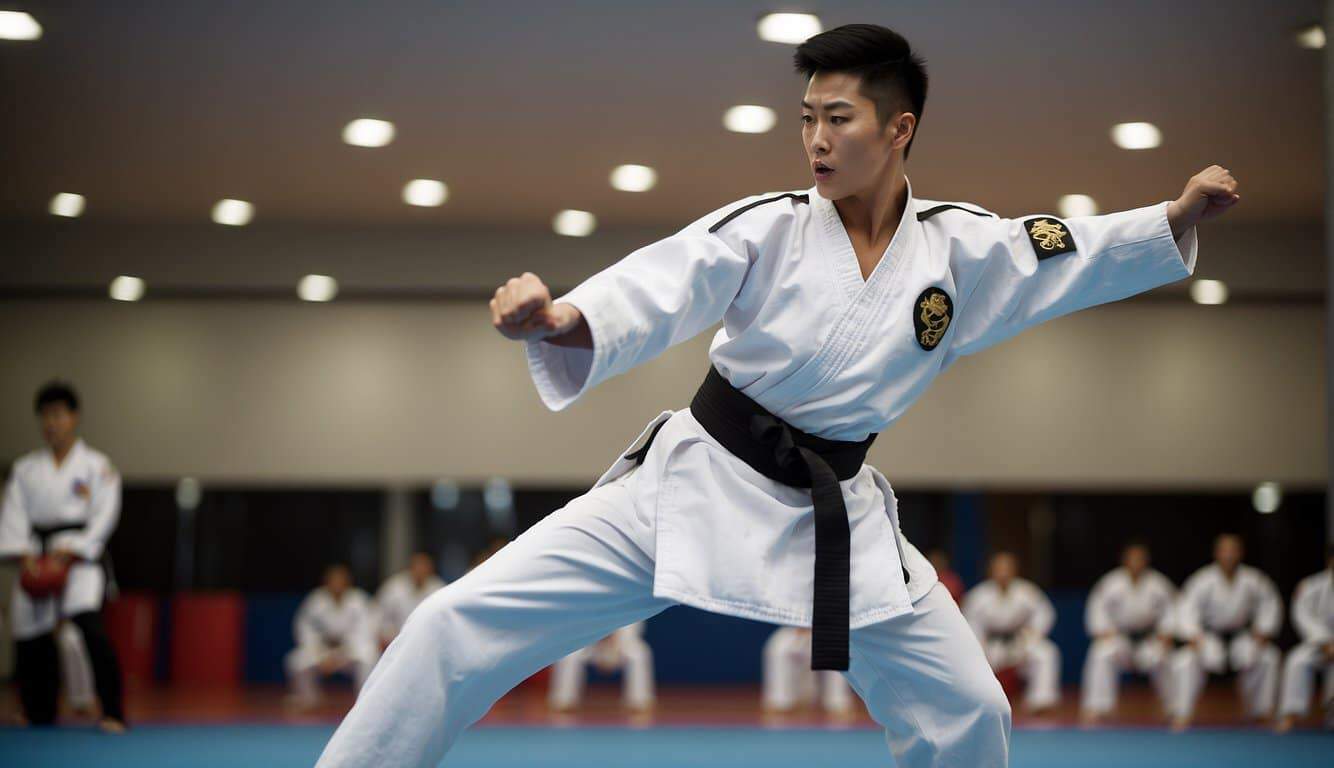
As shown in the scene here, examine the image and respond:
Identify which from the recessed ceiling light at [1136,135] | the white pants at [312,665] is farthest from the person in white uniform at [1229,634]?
the white pants at [312,665]

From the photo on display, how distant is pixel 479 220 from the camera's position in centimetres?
859

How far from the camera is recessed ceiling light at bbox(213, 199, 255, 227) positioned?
8.11 metres

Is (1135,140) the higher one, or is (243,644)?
(1135,140)

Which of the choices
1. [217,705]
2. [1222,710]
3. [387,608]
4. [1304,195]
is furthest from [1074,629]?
[217,705]

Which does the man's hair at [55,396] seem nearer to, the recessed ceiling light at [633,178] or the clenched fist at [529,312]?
the recessed ceiling light at [633,178]

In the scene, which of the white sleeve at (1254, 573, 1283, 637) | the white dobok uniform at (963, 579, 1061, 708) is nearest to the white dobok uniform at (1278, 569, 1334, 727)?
the white sleeve at (1254, 573, 1283, 637)

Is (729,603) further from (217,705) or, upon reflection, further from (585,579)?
(217,705)

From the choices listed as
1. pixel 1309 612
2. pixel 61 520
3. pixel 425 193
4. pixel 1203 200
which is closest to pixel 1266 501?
pixel 1309 612

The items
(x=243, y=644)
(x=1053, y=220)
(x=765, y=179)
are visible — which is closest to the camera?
(x=1053, y=220)

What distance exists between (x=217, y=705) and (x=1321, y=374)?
7.26 metres

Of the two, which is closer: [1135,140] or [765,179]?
[1135,140]

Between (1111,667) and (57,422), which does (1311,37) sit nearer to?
(1111,667)

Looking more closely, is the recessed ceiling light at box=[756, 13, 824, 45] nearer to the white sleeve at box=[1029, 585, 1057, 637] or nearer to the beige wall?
the beige wall

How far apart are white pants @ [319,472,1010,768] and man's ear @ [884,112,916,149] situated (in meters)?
0.60
